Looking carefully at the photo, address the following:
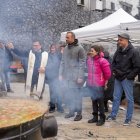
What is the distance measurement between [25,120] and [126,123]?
3.64 meters

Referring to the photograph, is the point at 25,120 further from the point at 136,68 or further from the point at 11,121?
the point at 136,68

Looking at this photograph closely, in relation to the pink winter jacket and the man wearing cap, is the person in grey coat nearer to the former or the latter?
Result: the pink winter jacket

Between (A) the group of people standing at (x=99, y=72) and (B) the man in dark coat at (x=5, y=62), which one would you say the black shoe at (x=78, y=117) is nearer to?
(A) the group of people standing at (x=99, y=72)

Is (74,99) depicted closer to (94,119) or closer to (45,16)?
(94,119)

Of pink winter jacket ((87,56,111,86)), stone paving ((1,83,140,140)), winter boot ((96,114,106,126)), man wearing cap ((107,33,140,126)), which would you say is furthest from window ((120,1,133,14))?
winter boot ((96,114,106,126))

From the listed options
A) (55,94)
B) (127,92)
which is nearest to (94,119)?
(127,92)

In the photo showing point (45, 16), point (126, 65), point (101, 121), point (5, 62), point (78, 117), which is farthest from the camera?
point (45, 16)

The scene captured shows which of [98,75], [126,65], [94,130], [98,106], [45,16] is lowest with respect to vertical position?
[94,130]

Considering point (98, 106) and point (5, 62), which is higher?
point (5, 62)

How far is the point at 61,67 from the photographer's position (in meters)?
A: 6.95

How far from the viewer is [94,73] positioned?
637cm

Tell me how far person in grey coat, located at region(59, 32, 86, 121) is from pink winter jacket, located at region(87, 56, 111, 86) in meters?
0.21

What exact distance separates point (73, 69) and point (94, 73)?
49 cm

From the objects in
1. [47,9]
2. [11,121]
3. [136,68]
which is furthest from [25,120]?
[47,9]
